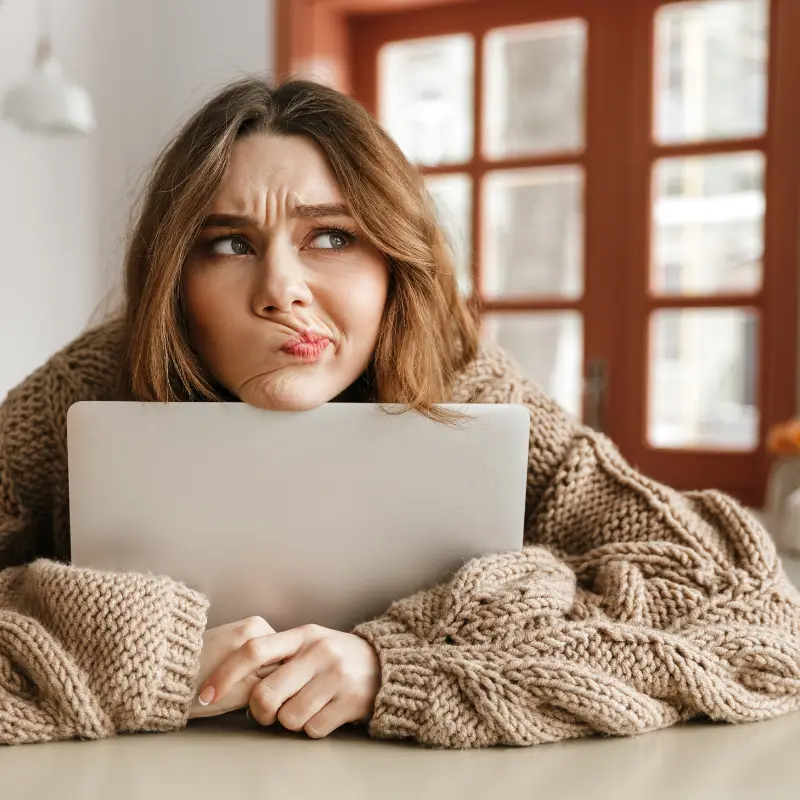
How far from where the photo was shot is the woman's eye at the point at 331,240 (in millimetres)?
871

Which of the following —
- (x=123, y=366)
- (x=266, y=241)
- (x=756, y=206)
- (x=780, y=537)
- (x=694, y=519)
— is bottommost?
(x=780, y=537)

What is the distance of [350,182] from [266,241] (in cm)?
10

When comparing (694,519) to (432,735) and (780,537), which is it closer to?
(432,735)

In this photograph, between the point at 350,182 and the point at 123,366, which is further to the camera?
the point at 123,366

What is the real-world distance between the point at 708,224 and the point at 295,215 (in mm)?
1957

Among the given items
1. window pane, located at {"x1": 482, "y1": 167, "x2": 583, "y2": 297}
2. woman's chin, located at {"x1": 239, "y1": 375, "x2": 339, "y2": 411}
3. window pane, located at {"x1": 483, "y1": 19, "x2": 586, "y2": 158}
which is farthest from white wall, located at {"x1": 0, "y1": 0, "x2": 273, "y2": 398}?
woman's chin, located at {"x1": 239, "y1": 375, "x2": 339, "y2": 411}

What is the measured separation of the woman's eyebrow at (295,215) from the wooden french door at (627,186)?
62.9 inches


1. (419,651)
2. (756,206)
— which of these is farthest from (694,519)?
(756,206)

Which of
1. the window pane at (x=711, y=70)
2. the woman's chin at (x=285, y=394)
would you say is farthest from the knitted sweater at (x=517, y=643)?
the window pane at (x=711, y=70)

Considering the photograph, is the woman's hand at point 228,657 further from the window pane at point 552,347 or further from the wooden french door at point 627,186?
the window pane at point 552,347

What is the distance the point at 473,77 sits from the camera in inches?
110

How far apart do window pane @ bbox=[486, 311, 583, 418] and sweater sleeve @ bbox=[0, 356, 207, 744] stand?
6.78ft

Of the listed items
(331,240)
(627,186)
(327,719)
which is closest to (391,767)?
(327,719)

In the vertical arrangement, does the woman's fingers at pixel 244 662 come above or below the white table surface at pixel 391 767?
above
